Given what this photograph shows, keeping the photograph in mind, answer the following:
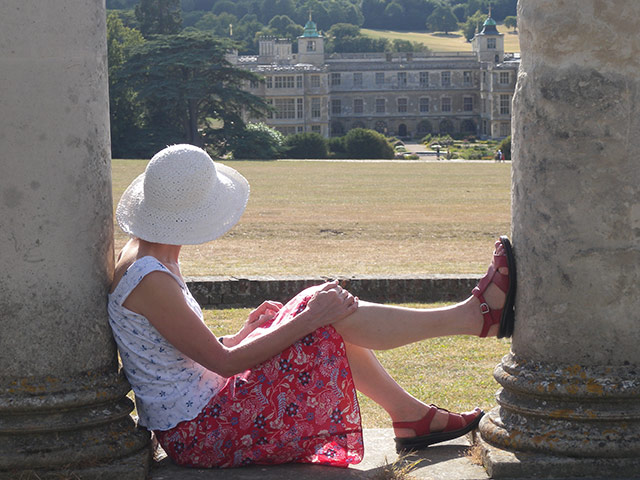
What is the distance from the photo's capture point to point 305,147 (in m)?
44.6

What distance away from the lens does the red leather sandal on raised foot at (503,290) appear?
9.12ft

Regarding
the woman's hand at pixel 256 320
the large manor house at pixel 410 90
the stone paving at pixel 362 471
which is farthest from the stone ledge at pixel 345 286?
the large manor house at pixel 410 90

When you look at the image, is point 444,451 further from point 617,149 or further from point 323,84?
point 323,84

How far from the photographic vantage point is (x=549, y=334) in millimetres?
2674

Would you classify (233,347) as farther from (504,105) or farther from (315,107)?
(504,105)

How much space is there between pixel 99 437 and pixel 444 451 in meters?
0.98

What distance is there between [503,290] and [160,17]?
6148cm

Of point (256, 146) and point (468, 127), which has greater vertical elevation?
point (468, 127)

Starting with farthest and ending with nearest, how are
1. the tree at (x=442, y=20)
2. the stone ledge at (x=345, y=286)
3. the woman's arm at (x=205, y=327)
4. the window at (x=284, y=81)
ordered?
the tree at (x=442, y=20)
the window at (x=284, y=81)
the stone ledge at (x=345, y=286)
the woman's arm at (x=205, y=327)

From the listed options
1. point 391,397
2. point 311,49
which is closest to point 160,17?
point 311,49

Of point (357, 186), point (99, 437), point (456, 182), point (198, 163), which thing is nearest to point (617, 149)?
point (198, 163)

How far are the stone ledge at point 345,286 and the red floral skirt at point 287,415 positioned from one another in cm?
331

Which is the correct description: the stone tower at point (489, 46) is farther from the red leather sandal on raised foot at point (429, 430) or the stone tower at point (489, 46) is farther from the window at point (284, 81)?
the red leather sandal on raised foot at point (429, 430)

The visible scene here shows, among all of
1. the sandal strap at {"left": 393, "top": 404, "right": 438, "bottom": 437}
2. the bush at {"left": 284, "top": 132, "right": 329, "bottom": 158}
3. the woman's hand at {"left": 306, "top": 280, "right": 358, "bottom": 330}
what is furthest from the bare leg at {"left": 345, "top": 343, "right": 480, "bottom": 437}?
the bush at {"left": 284, "top": 132, "right": 329, "bottom": 158}
